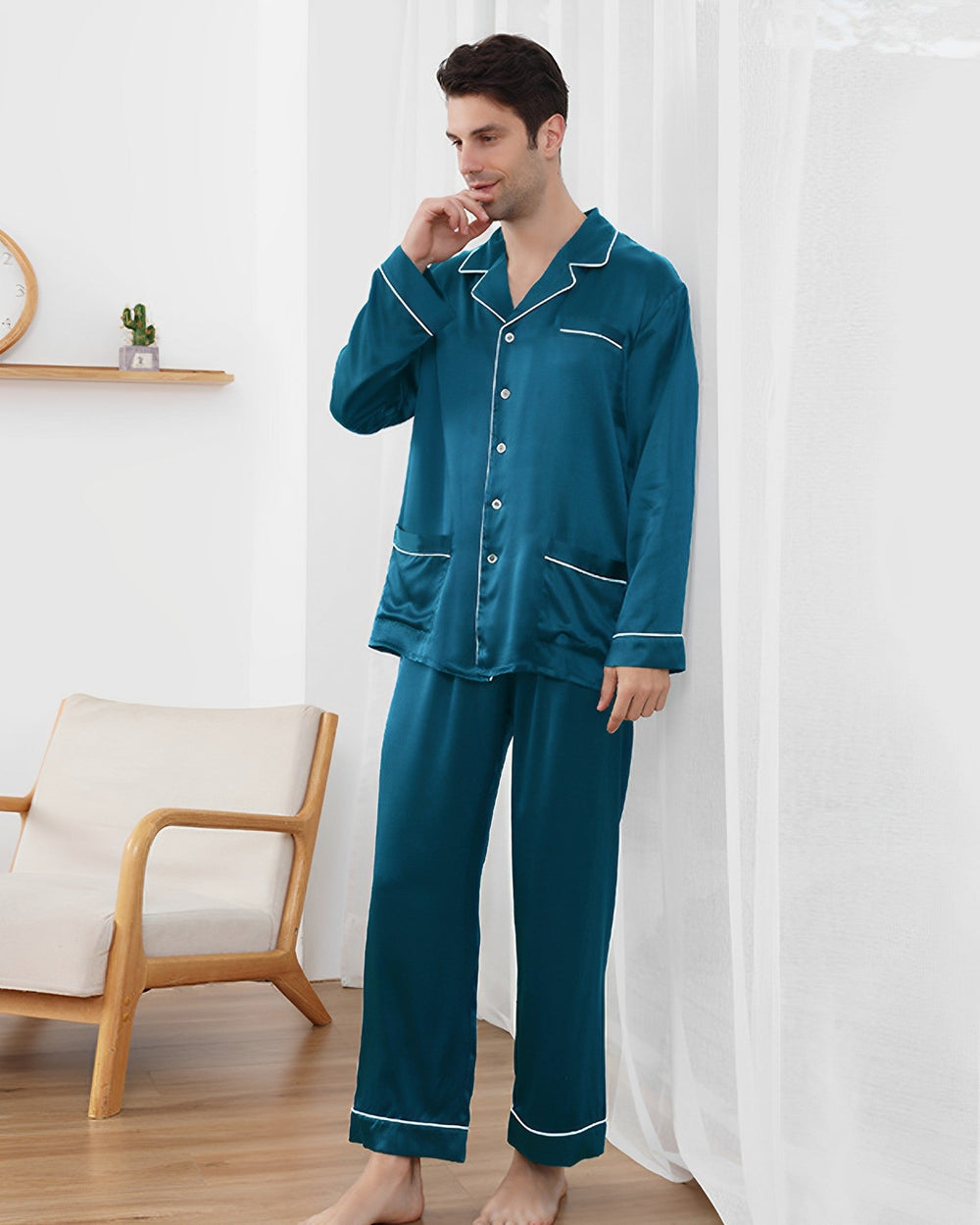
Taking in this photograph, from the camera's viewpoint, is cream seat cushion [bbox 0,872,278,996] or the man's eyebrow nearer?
the man's eyebrow

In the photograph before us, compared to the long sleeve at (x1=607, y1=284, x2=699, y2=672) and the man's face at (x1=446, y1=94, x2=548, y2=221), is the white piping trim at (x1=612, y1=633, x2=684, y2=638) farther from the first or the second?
the man's face at (x1=446, y1=94, x2=548, y2=221)

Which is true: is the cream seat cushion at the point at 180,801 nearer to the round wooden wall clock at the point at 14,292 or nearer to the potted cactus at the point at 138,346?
the potted cactus at the point at 138,346

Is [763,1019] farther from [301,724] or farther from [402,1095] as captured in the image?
[301,724]

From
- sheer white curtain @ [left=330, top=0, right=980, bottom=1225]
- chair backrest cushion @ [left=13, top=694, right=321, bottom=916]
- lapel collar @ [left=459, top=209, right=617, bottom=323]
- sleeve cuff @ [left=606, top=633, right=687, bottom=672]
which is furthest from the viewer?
chair backrest cushion @ [left=13, top=694, right=321, bottom=916]

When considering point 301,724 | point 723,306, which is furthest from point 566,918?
point 301,724

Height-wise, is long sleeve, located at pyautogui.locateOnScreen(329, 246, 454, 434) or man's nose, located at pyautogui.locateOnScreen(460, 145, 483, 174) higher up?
man's nose, located at pyautogui.locateOnScreen(460, 145, 483, 174)

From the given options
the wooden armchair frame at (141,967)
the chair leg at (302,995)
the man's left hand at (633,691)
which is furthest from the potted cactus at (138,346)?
the man's left hand at (633,691)

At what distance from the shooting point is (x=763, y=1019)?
73.4 inches

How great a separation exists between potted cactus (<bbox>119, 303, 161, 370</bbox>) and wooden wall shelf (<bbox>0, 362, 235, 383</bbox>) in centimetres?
2

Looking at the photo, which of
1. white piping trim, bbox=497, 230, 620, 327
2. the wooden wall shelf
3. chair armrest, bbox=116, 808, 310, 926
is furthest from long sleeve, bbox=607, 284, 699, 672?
the wooden wall shelf

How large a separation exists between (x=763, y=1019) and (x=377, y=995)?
22.1 inches

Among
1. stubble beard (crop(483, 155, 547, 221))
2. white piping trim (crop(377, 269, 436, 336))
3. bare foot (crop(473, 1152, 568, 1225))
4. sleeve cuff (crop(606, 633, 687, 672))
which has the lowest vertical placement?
bare foot (crop(473, 1152, 568, 1225))

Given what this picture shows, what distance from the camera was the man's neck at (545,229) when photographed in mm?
2125

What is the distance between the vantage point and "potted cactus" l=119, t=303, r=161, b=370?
360 centimetres
